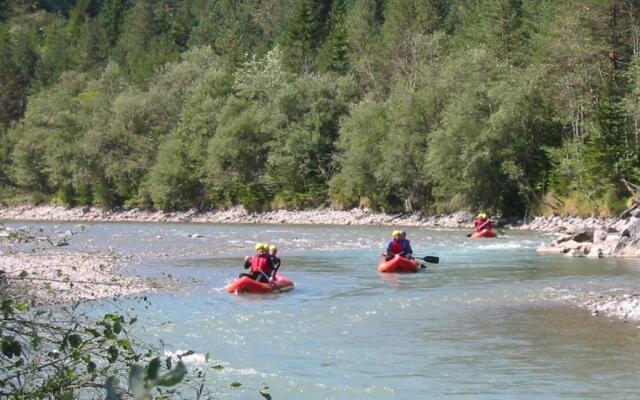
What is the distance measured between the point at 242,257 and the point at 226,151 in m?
27.5

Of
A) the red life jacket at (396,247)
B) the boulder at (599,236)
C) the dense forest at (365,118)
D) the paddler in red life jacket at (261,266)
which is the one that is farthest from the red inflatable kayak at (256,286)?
the dense forest at (365,118)

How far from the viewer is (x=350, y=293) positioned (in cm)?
2028

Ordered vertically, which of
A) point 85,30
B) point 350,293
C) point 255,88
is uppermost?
point 85,30

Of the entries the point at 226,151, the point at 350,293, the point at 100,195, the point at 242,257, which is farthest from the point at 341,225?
the point at 350,293

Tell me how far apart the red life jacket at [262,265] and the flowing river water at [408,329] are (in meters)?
0.87

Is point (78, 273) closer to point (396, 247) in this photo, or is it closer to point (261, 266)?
point (261, 266)

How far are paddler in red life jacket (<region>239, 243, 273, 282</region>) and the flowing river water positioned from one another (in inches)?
29.4

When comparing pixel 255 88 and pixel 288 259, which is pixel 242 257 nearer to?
pixel 288 259

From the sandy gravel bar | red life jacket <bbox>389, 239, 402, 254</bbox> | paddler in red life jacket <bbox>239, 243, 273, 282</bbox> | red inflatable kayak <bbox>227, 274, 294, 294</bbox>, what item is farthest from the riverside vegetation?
red life jacket <bbox>389, 239, 402, 254</bbox>

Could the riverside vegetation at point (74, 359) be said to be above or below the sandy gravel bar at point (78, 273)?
above

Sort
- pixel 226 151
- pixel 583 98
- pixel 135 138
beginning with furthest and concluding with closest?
1. pixel 135 138
2. pixel 226 151
3. pixel 583 98

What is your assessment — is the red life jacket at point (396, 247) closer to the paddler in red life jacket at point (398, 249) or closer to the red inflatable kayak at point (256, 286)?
the paddler in red life jacket at point (398, 249)

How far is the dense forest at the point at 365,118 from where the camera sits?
42250mm

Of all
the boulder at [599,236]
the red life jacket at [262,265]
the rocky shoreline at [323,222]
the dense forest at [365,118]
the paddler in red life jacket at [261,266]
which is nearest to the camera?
the rocky shoreline at [323,222]
